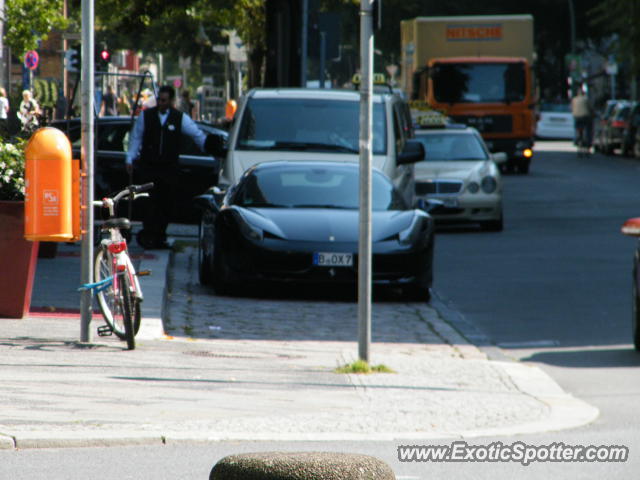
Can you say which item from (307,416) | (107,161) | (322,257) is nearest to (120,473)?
(307,416)

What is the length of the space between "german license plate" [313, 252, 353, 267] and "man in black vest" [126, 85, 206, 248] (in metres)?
3.52

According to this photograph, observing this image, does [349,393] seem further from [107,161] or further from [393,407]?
[107,161]

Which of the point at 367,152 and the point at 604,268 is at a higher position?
the point at 367,152

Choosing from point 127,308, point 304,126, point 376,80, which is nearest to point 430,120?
point 304,126

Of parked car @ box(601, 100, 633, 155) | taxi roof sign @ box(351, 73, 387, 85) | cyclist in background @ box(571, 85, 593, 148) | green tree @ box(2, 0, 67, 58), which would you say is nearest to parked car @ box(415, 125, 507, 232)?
taxi roof sign @ box(351, 73, 387, 85)

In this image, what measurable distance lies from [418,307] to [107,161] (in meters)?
6.64

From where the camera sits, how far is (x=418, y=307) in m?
14.5

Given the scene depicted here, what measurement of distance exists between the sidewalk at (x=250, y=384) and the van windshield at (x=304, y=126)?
4.17m

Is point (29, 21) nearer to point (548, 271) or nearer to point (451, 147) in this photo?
point (451, 147)

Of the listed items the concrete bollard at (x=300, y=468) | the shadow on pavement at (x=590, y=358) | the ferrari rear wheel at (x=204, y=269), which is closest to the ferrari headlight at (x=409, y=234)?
the ferrari rear wheel at (x=204, y=269)

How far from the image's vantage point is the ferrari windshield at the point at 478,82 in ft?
122

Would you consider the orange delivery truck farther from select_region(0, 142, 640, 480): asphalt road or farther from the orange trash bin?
the orange trash bin

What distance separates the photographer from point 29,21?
1922 inches

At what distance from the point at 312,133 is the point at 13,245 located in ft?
21.2
